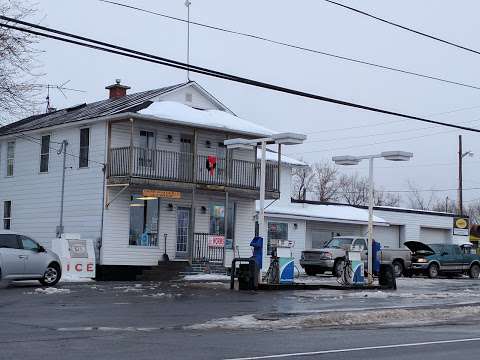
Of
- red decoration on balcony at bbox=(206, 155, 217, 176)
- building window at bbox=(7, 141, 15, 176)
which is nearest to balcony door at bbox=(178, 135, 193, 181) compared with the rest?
red decoration on balcony at bbox=(206, 155, 217, 176)

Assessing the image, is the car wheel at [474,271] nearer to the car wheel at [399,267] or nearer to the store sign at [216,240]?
the car wheel at [399,267]

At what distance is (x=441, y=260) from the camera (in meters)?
40.3

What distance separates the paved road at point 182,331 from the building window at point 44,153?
1250 centimetres

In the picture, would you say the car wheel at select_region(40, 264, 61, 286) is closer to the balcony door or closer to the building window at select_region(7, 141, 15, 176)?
the balcony door

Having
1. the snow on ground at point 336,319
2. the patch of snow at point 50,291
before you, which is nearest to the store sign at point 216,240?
the patch of snow at point 50,291

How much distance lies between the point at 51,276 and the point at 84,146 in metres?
9.26

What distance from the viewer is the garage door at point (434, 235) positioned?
52.3m

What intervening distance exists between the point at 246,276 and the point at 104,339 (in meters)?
12.2

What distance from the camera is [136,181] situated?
97.7ft

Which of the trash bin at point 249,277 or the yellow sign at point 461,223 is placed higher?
the yellow sign at point 461,223

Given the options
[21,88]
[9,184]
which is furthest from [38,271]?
[9,184]

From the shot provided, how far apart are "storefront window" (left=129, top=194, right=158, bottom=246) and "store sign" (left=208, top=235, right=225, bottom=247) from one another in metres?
2.25

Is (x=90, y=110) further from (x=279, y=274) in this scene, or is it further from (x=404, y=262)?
(x=404, y=262)

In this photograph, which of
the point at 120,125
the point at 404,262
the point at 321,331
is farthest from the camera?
the point at 404,262
